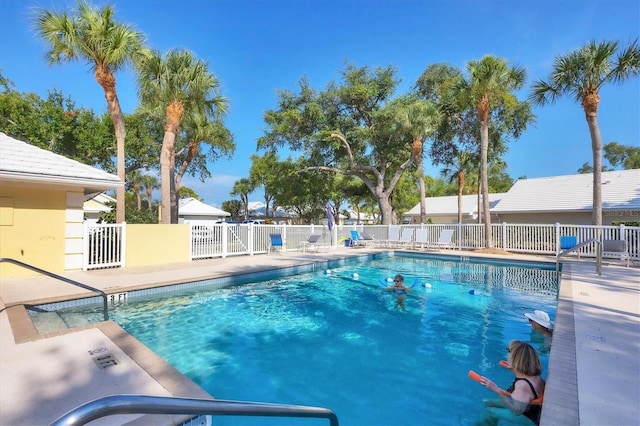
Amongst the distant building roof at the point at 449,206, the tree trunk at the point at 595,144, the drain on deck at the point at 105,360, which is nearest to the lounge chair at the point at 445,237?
the tree trunk at the point at 595,144

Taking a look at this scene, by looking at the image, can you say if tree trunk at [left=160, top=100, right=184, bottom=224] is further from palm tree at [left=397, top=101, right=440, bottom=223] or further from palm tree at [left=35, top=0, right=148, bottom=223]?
palm tree at [left=397, top=101, right=440, bottom=223]

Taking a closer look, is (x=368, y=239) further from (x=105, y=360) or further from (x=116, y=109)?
(x=105, y=360)

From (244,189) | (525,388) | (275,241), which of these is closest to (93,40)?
(275,241)

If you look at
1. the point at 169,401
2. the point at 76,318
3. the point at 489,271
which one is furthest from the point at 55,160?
the point at 489,271

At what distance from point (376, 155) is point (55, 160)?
20052 millimetres

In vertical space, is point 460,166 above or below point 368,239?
above

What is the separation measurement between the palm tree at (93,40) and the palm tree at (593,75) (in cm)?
1778

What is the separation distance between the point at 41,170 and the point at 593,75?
1999 centimetres

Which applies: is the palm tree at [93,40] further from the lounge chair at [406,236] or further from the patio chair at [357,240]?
the lounge chair at [406,236]

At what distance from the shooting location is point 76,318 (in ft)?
20.0

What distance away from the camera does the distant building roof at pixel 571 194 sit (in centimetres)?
2036

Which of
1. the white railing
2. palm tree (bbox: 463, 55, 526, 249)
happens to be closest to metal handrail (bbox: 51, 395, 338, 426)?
the white railing

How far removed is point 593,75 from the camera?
1375 cm

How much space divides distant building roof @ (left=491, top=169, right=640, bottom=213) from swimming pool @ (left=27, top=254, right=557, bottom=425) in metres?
14.4
